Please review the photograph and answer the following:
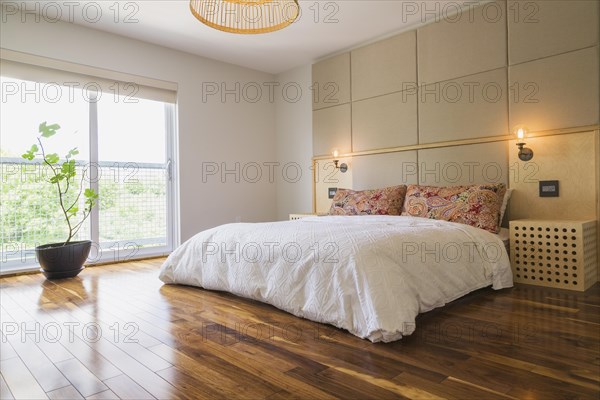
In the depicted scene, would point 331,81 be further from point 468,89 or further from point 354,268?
point 354,268

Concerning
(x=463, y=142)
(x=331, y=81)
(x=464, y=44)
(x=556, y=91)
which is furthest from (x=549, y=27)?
(x=331, y=81)

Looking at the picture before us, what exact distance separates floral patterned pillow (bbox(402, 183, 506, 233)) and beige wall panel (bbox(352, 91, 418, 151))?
84 centimetres

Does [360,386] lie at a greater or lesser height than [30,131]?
lesser

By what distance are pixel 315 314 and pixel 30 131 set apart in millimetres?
3364

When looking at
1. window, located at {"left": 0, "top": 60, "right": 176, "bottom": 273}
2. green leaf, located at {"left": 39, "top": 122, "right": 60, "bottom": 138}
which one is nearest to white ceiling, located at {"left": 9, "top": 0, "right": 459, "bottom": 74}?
window, located at {"left": 0, "top": 60, "right": 176, "bottom": 273}

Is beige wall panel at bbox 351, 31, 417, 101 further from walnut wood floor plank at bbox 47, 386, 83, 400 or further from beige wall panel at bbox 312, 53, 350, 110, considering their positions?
walnut wood floor plank at bbox 47, 386, 83, 400

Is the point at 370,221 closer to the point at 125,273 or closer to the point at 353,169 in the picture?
the point at 353,169

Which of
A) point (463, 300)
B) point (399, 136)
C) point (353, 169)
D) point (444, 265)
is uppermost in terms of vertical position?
Result: point (399, 136)

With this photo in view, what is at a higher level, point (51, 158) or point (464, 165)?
point (51, 158)

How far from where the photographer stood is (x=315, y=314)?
207cm

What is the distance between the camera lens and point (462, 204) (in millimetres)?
3082

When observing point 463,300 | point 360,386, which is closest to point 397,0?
point 463,300

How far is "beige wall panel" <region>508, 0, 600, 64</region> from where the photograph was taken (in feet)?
9.62

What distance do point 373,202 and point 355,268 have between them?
1813mm
